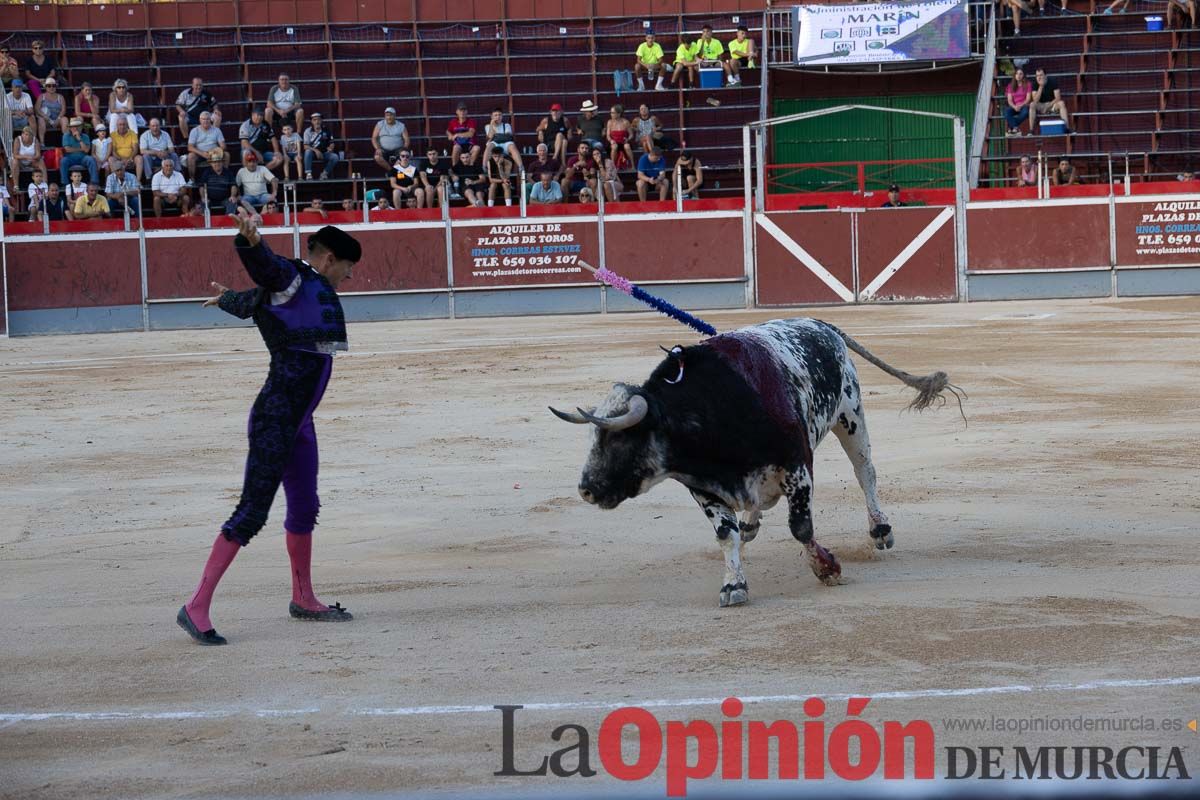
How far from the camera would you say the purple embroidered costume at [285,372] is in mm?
6328

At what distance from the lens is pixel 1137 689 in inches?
201

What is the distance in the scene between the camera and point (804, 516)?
6805 mm

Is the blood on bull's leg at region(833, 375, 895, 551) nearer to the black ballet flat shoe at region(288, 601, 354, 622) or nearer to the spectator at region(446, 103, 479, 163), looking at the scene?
the black ballet flat shoe at region(288, 601, 354, 622)

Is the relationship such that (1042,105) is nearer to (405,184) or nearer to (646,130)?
(646,130)

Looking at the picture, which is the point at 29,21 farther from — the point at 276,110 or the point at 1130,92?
the point at 1130,92

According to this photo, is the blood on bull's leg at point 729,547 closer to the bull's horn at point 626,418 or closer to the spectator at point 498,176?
the bull's horn at point 626,418

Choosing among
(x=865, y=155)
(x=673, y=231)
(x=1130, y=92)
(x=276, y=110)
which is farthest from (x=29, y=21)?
(x=1130, y=92)

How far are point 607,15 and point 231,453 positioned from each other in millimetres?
20885

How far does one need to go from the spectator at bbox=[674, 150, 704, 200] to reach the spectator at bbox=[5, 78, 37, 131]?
10.6 m

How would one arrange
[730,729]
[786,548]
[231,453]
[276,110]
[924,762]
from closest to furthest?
1. [924,762]
2. [730,729]
3. [786,548]
4. [231,453]
5. [276,110]

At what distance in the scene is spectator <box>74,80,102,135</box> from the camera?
2677 cm

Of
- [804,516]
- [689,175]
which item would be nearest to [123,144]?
[689,175]

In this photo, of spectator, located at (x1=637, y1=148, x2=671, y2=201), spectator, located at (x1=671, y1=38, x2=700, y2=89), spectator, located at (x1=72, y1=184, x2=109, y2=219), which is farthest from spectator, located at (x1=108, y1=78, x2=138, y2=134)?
spectator, located at (x1=671, y1=38, x2=700, y2=89)

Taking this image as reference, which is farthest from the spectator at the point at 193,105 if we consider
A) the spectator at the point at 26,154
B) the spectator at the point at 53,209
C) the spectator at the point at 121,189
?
the spectator at the point at 53,209
